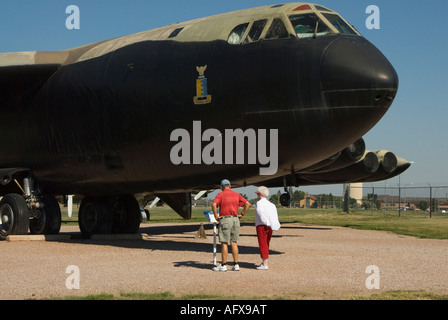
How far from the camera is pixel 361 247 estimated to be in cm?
1923

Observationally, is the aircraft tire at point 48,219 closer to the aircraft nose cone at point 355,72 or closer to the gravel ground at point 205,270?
the gravel ground at point 205,270

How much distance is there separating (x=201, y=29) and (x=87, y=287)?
8673 millimetres

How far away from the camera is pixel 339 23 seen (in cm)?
1549

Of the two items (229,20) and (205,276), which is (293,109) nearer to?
(229,20)

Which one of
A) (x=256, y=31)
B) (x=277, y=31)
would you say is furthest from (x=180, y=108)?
(x=277, y=31)

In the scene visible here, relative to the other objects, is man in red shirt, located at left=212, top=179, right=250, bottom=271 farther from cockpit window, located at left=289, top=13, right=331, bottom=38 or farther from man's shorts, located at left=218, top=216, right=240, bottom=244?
cockpit window, located at left=289, top=13, right=331, bottom=38

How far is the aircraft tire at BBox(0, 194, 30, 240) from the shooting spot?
775 inches

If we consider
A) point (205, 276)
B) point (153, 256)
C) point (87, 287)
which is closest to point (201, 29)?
point (153, 256)

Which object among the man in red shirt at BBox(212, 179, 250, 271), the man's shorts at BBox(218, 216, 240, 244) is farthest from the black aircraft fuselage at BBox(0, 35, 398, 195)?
the man's shorts at BBox(218, 216, 240, 244)

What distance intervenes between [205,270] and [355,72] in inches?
221
